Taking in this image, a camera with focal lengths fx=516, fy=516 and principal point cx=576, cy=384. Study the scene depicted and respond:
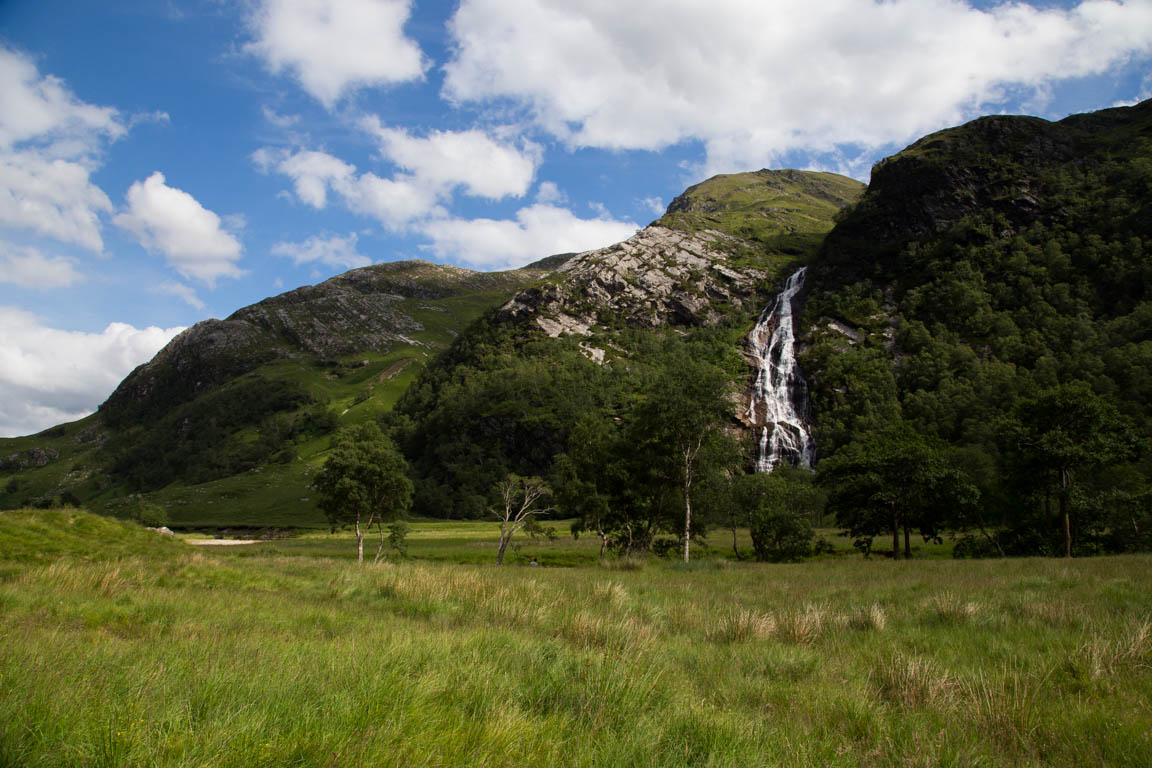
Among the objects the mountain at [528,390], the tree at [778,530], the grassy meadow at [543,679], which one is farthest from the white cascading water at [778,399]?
the grassy meadow at [543,679]

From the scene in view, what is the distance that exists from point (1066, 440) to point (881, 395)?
91.7 metres

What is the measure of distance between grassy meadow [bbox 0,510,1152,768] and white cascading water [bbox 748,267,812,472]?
325 ft

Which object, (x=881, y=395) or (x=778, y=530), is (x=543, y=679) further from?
(x=881, y=395)

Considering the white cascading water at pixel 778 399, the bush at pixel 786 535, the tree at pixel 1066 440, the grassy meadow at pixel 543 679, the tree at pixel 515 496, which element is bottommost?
the bush at pixel 786 535

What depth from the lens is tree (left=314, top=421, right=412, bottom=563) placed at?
39.9 meters

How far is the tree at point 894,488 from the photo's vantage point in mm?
34594

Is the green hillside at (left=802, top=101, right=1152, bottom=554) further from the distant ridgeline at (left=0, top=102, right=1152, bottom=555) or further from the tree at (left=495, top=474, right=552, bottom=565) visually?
the tree at (left=495, top=474, right=552, bottom=565)

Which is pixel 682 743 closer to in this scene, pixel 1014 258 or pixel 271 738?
pixel 271 738

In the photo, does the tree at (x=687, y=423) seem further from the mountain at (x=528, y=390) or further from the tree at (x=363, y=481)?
the mountain at (x=528, y=390)

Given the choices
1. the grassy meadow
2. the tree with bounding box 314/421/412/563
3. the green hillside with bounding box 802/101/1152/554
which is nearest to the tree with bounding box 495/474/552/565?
the tree with bounding box 314/421/412/563

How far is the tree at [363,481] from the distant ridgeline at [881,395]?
528 inches

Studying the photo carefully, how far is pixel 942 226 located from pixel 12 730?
670 ft

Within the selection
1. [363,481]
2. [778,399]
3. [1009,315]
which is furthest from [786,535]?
[1009,315]

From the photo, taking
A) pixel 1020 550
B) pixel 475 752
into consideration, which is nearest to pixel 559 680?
pixel 475 752
